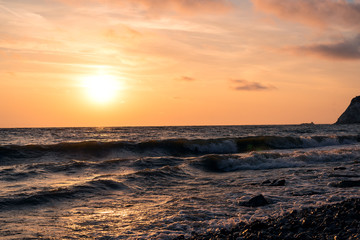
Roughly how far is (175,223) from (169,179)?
775cm

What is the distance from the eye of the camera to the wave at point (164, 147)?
28625 mm

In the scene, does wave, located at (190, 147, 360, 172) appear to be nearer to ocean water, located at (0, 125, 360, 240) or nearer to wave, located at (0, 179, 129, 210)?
ocean water, located at (0, 125, 360, 240)

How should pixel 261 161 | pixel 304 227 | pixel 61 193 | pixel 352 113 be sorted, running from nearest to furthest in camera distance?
pixel 304 227 → pixel 61 193 → pixel 261 161 → pixel 352 113

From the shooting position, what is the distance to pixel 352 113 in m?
152

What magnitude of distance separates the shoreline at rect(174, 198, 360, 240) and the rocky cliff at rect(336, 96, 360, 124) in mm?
159289

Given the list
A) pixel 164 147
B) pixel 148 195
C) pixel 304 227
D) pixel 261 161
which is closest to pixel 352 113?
pixel 164 147

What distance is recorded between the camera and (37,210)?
36.0 ft

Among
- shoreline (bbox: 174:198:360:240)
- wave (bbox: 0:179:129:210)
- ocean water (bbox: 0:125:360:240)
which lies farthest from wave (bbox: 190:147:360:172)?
shoreline (bbox: 174:198:360:240)

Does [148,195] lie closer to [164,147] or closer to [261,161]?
[261,161]

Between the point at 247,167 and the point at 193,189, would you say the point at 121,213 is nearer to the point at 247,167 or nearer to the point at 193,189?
the point at 193,189

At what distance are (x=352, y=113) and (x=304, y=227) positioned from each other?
16272 centimetres

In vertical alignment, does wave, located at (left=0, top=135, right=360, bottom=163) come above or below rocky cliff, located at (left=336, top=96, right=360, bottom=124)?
below

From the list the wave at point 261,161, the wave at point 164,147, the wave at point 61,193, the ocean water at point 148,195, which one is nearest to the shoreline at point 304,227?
the ocean water at point 148,195

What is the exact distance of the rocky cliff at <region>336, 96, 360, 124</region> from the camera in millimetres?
149875
